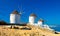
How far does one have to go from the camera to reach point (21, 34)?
73.8 feet

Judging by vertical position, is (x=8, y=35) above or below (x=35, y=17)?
below

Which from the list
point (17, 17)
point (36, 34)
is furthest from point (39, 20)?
point (36, 34)

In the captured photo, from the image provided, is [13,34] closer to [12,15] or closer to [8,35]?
[8,35]

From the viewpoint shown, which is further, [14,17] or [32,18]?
[32,18]

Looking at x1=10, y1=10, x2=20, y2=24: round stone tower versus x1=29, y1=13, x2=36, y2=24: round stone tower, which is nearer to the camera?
x1=10, y1=10, x2=20, y2=24: round stone tower

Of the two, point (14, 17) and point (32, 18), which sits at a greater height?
point (32, 18)

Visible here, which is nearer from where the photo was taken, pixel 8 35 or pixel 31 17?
pixel 8 35

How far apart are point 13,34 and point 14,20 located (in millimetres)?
22383

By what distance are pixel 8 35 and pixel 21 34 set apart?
185cm

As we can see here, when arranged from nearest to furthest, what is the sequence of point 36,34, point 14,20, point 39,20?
1. point 36,34
2. point 14,20
3. point 39,20

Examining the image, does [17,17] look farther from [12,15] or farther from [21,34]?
[21,34]

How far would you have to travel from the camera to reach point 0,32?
21.4 metres

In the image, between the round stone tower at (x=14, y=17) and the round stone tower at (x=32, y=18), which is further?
the round stone tower at (x=32, y=18)

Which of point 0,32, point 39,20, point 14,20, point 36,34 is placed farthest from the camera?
point 39,20
